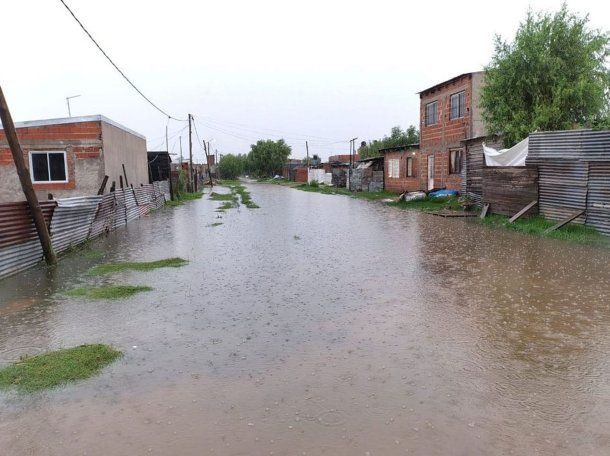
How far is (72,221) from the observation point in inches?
462

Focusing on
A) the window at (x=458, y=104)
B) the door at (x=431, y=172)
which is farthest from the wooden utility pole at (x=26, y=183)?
the door at (x=431, y=172)

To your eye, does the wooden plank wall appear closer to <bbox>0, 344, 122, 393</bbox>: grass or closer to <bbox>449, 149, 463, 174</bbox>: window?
<bbox>449, 149, 463, 174</bbox>: window

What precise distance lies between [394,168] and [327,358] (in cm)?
3057

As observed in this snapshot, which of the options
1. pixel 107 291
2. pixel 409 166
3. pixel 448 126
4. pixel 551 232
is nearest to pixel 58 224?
pixel 107 291

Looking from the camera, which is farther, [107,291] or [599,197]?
[599,197]

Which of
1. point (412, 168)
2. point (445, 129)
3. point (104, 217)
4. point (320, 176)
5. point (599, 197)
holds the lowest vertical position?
point (104, 217)

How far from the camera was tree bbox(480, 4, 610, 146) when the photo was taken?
679 inches

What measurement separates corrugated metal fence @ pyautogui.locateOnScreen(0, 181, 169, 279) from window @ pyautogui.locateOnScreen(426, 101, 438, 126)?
18506 mm

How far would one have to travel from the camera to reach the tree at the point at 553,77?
1725 cm

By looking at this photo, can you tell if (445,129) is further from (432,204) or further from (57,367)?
(57,367)

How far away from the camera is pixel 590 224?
1265 centimetres

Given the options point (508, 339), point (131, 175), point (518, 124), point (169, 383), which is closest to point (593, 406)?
point (508, 339)

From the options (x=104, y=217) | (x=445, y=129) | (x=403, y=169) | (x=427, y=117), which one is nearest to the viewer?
(x=104, y=217)

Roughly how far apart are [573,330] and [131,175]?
2118 centimetres
